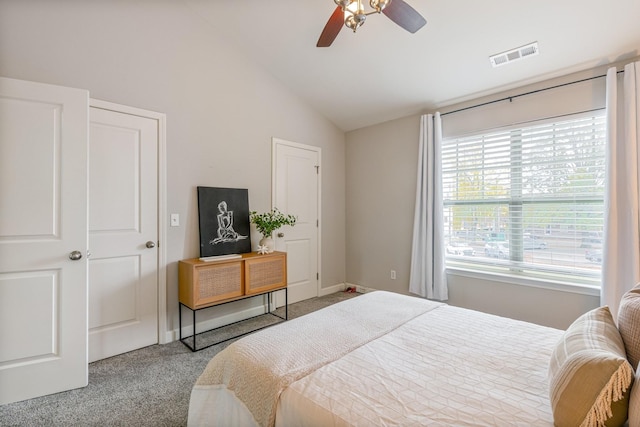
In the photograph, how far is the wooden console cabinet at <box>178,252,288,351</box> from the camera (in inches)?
102

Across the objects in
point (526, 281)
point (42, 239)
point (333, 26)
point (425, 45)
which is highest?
point (425, 45)

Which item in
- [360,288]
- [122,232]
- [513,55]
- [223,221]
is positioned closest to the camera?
[122,232]

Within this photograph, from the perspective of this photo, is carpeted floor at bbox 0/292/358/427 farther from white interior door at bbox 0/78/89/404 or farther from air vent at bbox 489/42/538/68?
air vent at bbox 489/42/538/68

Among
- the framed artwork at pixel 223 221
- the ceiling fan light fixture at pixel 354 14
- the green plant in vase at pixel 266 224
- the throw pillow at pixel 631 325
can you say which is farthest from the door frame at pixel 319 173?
the throw pillow at pixel 631 325

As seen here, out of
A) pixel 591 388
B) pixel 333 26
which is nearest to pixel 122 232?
pixel 333 26

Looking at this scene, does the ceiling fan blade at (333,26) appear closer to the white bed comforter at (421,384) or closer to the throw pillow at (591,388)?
the white bed comforter at (421,384)

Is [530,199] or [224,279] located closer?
[224,279]

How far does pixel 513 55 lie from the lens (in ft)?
8.60

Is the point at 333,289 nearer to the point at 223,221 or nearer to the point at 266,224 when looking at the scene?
the point at 266,224

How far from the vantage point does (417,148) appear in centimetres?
367

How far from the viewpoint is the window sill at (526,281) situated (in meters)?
A: 2.60

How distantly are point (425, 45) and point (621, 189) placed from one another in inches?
79.5

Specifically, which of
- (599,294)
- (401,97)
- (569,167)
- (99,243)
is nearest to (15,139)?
(99,243)

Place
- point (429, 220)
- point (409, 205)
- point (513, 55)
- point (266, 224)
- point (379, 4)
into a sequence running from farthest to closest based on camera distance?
1. point (409, 205)
2. point (429, 220)
3. point (266, 224)
4. point (513, 55)
5. point (379, 4)
